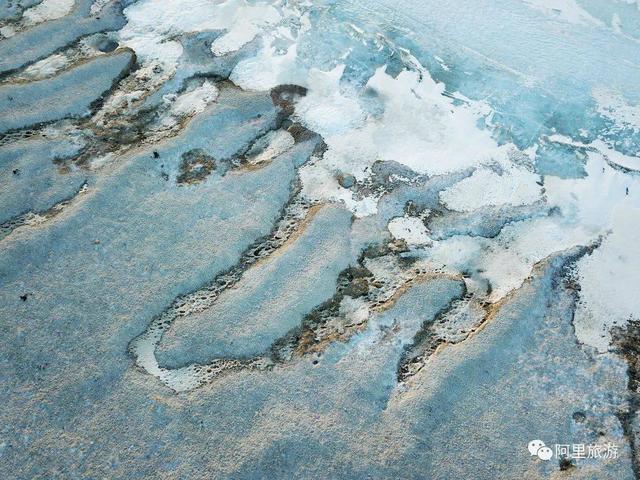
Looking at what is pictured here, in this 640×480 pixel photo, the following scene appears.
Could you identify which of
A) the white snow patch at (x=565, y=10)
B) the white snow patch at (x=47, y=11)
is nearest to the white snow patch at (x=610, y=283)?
the white snow patch at (x=565, y=10)

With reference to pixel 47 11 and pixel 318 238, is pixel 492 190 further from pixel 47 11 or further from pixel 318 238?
pixel 47 11

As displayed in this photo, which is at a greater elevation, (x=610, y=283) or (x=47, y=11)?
(x=47, y=11)

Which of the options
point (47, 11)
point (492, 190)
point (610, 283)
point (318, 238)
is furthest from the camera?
point (47, 11)

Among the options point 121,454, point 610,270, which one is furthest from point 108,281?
point 610,270

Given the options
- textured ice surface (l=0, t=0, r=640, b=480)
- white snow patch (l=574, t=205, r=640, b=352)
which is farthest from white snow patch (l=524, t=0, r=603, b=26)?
white snow patch (l=574, t=205, r=640, b=352)

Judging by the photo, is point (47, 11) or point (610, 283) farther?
point (47, 11)

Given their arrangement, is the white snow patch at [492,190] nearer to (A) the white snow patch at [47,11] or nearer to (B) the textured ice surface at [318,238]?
(B) the textured ice surface at [318,238]

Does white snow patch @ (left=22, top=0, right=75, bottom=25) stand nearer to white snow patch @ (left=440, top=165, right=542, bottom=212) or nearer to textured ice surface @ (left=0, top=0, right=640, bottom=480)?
textured ice surface @ (left=0, top=0, right=640, bottom=480)

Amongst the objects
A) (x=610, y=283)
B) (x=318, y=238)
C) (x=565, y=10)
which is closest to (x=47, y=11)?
(x=318, y=238)
